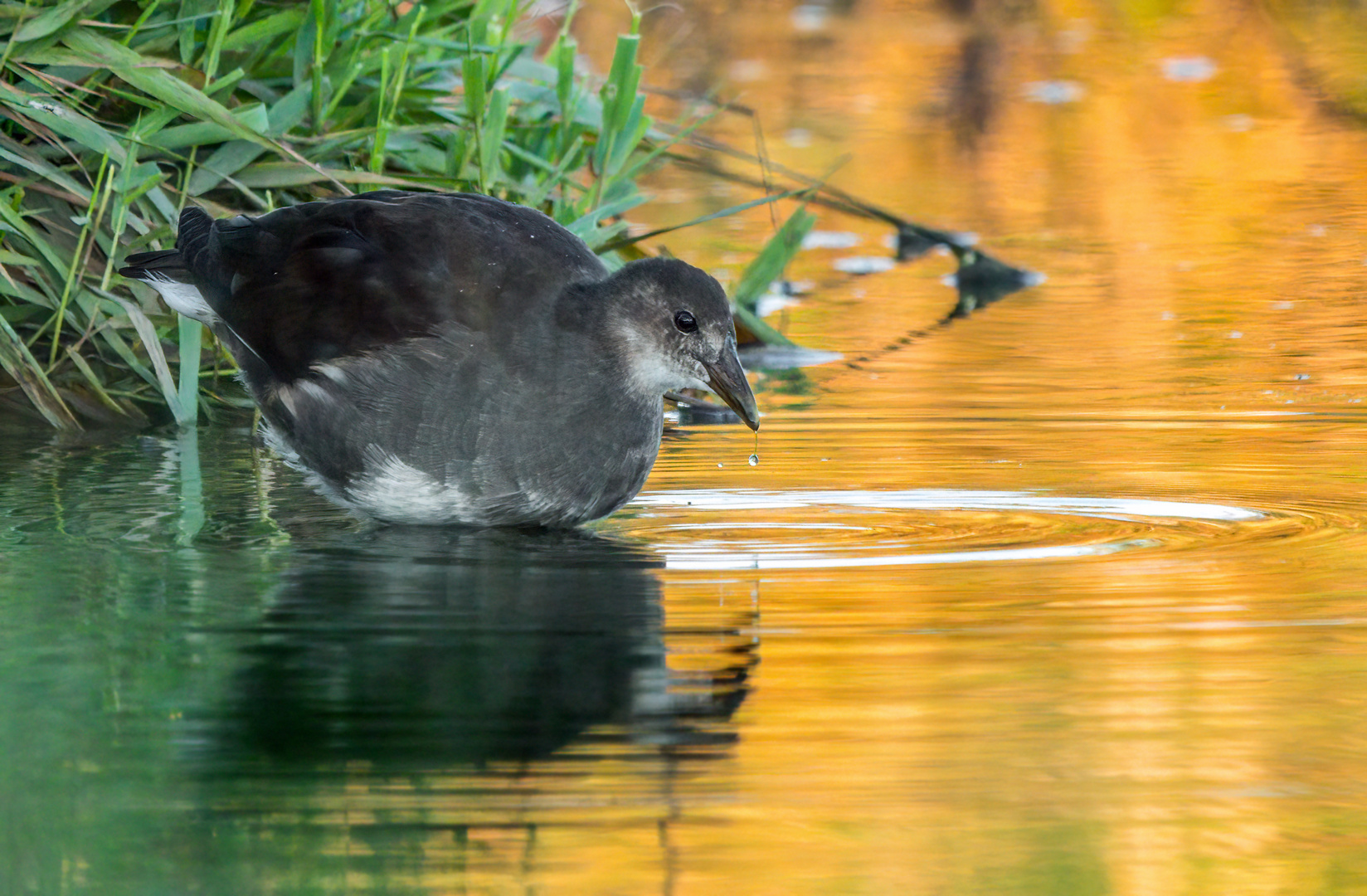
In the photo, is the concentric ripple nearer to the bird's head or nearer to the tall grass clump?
the bird's head

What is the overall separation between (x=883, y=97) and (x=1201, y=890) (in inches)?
409

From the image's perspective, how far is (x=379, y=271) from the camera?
409 cm

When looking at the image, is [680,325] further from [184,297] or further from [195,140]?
[195,140]

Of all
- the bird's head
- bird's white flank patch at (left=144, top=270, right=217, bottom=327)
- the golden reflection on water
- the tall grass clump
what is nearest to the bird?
the bird's head

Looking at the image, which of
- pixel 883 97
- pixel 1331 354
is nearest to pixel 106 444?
pixel 1331 354

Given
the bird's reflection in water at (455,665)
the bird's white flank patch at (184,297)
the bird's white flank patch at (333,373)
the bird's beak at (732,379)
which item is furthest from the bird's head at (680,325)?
the bird's white flank patch at (184,297)

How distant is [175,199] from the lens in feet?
16.5

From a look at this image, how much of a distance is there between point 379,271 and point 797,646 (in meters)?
1.45

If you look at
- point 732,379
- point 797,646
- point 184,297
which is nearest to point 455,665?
point 797,646

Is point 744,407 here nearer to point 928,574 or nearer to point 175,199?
point 928,574

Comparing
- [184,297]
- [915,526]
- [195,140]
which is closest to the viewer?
[915,526]

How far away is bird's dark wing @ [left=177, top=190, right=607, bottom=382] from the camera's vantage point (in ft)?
13.2

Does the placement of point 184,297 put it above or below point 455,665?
above

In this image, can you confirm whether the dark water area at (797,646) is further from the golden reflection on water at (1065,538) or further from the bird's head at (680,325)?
the bird's head at (680,325)
